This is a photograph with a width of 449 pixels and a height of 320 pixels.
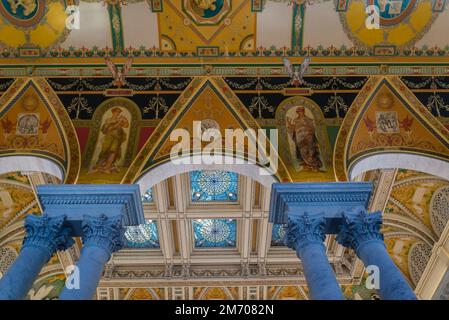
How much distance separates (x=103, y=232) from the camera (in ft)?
19.6

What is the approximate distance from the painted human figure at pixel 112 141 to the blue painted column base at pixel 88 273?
1669mm

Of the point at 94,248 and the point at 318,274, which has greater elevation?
the point at 94,248

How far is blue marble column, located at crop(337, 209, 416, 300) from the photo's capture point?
5168 mm

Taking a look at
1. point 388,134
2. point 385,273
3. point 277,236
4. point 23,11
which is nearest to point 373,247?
point 385,273

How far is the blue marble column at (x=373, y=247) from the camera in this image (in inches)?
203

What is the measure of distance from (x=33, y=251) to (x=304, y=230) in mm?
3400

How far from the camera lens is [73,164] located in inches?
285

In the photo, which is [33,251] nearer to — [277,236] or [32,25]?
[32,25]

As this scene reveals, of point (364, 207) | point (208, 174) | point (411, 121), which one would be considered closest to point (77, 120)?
point (208, 174)

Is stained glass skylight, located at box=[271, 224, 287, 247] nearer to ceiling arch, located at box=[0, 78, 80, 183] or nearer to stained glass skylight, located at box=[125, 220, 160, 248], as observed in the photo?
stained glass skylight, located at box=[125, 220, 160, 248]
